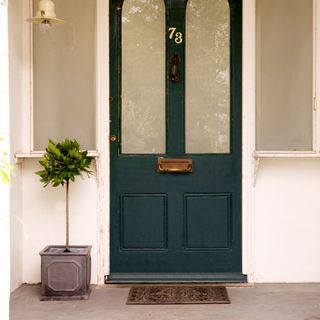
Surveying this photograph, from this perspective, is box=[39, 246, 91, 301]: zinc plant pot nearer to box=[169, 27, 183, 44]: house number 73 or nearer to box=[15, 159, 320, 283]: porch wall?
box=[15, 159, 320, 283]: porch wall

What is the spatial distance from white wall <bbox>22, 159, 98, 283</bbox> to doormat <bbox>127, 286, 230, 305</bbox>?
18.7 inches

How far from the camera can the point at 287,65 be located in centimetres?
462

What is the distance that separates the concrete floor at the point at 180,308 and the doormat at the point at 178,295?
68 millimetres

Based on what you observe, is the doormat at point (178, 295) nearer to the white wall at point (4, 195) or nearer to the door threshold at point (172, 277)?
the door threshold at point (172, 277)

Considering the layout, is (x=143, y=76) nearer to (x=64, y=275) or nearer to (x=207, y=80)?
(x=207, y=80)

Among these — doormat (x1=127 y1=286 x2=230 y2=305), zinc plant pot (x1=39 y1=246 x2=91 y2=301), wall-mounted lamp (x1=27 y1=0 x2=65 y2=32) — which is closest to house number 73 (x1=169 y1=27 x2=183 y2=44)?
wall-mounted lamp (x1=27 y1=0 x2=65 y2=32)

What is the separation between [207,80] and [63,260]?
1.84 meters

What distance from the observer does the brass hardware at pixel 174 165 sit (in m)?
4.62

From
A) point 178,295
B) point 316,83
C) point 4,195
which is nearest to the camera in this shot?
point 4,195

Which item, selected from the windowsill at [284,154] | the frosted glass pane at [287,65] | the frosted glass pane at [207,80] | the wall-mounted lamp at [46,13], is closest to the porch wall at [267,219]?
the windowsill at [284,154]

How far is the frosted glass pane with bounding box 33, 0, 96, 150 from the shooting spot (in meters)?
4.63

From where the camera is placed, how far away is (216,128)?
15.4 feet

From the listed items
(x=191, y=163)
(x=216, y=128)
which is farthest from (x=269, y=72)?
(x=191, y=163)

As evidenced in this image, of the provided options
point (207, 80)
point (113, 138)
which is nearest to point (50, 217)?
Answer: point (113, 138)
